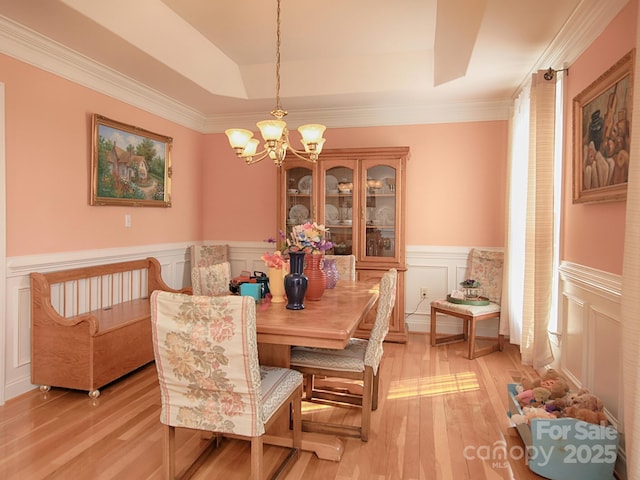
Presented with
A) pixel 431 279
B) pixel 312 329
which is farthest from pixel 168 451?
pixel 431 279

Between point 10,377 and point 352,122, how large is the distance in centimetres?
376

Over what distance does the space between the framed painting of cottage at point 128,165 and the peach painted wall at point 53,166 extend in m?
0.07

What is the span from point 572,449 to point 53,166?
366 cm

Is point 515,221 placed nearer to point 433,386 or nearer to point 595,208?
point 595,208

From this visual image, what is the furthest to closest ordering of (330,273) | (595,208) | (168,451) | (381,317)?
(330,273) → (595,208) → (381,317) → (168,451)

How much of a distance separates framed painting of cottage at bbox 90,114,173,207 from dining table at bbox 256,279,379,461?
6.53ft

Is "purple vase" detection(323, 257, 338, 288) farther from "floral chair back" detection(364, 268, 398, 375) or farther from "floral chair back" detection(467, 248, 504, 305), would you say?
"floral chair back" detection(467, 248, 504, 305)

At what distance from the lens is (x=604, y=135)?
2.26 m

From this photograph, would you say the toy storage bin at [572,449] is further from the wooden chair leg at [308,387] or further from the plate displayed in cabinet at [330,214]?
the plate displayed in cabinet at [330,214]

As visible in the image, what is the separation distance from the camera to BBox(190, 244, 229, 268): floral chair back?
4.71m

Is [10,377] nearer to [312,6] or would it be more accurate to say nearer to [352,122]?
[312,6]

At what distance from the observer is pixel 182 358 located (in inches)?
66.0

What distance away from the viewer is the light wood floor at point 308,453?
2.03m

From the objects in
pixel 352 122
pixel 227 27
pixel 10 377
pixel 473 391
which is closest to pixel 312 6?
pixel 227 27
